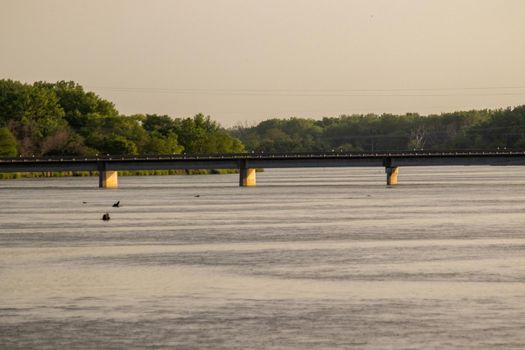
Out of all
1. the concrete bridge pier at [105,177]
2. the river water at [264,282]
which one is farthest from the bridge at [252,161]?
the river water at [264,282]

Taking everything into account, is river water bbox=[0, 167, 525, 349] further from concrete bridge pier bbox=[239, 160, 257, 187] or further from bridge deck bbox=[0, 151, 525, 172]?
concrete bridge pier bbox=[239, 160, 257, 187]

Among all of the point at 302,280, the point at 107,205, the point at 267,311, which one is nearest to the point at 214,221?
the point at 107,205

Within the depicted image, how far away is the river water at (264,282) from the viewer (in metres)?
38.1

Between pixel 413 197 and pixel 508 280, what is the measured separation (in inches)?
3580

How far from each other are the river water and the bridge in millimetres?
82362

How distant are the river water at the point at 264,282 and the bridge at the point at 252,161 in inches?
3243

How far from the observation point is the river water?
38062 millimetres

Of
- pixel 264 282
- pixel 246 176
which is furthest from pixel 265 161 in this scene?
pixel 264 282

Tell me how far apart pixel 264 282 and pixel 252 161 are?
136 m

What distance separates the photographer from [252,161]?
613 ft

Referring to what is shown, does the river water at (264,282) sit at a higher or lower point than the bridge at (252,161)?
lower

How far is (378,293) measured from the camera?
47.3 metres

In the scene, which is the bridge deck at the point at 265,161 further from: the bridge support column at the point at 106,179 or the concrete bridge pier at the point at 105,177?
the bridge support column at the point at 106,179

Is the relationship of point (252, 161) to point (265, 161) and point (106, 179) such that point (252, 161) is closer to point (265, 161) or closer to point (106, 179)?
point (265, 161)
